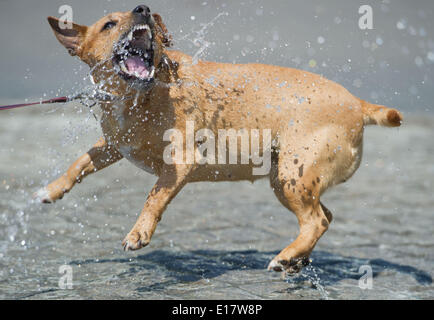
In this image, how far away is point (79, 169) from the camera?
445cm

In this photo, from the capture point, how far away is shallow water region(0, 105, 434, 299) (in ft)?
13.7

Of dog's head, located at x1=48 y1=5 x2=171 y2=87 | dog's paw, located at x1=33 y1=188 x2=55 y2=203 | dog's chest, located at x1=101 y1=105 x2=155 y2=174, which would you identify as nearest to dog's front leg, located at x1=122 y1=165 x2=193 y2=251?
dog's chest, located at x1=101 y1=105 x2=155 y2=174

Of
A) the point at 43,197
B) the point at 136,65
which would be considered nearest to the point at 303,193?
the point at 136,65

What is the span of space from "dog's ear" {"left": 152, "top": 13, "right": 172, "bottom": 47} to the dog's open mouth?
8.9 inches

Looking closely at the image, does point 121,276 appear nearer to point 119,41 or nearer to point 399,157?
point 119,41

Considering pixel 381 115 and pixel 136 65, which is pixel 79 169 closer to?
pixel 136 65

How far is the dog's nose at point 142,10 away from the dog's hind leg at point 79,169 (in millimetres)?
1170

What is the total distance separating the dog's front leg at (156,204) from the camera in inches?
141

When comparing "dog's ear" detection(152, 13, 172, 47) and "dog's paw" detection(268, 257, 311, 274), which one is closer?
"dog's paw" detection(268, 257, 311, 274)

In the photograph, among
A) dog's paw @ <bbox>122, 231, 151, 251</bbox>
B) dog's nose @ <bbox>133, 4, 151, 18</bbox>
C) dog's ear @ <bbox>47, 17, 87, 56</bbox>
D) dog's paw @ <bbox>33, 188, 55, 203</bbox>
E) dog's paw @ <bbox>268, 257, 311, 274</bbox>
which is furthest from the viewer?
dog's paw @ <bbox>33, 188, 55, 203</bbox>

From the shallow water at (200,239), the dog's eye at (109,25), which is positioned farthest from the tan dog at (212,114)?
the shallow water at (200,239)

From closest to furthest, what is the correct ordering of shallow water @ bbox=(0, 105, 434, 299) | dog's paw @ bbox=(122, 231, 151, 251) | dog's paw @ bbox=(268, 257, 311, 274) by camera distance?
dog's paw @ bbox=(122, 231, 151, 251)
dog's paw @ bbox=(268, 257, 311, 274)
shallow water @ bbox=(0, 105, 434, 299)

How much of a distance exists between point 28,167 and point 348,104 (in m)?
6.41

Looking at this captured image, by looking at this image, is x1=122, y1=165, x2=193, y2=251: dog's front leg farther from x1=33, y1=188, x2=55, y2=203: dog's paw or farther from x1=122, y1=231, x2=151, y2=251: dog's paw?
x1=33, y1=188, x2=55, y2=203: dog's paw
